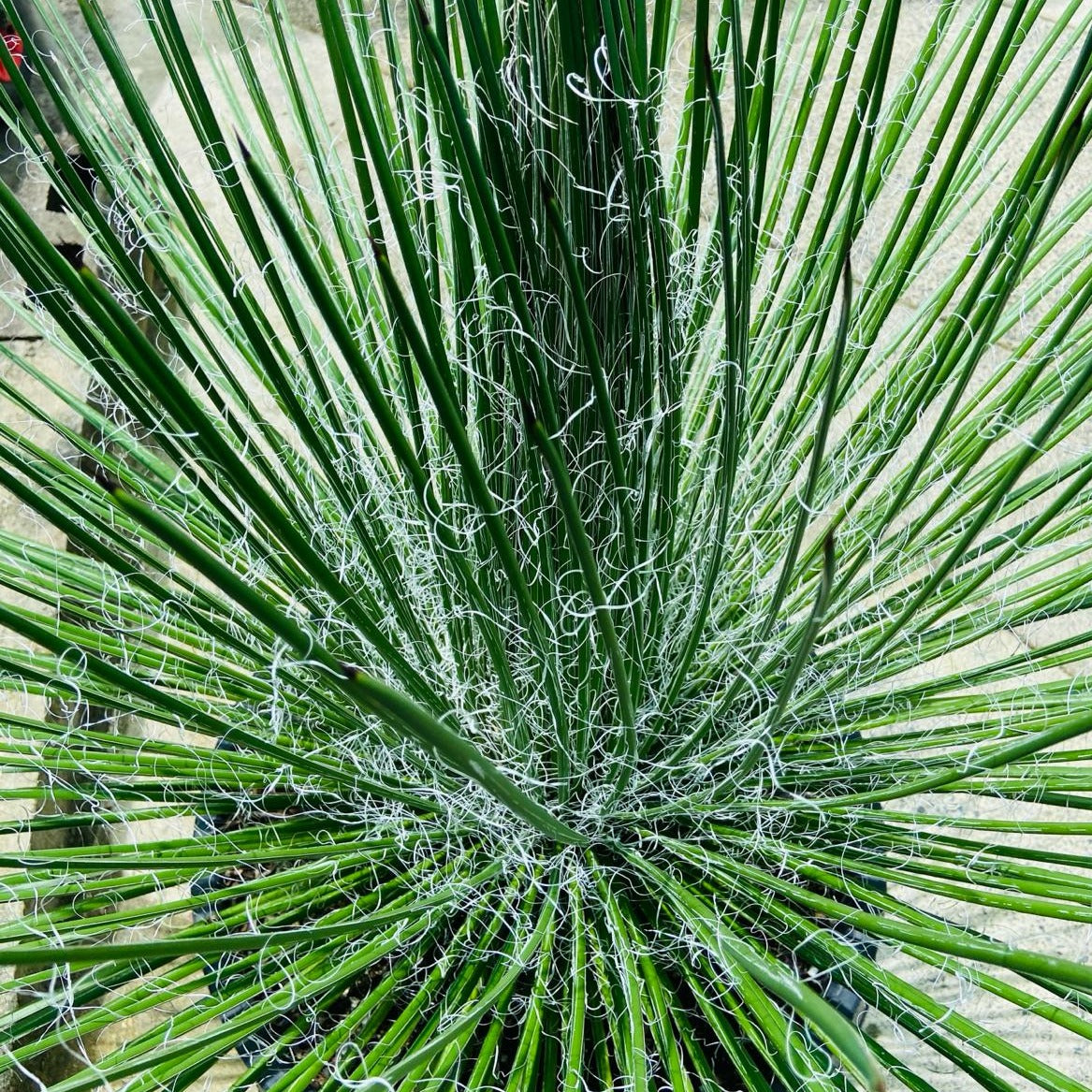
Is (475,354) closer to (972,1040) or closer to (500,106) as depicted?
(500,106)

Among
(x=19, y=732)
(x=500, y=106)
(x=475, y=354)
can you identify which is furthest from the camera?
(x=19, y=732)

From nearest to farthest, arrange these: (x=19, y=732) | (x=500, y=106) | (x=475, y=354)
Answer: (x=500, y=106) → (x=475, y=354) → (x=19, y=732)

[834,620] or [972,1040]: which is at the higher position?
[834,620]

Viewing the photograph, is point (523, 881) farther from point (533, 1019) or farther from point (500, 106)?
point (500, 106)

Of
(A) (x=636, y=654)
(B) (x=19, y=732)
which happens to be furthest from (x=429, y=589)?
(B) (x=19, y=732)

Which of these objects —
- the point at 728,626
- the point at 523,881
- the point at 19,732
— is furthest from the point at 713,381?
the point at 19,732

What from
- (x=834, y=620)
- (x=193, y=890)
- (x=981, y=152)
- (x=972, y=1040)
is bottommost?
(x=193, y=890)

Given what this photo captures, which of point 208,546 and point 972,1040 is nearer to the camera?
point 972,1040
